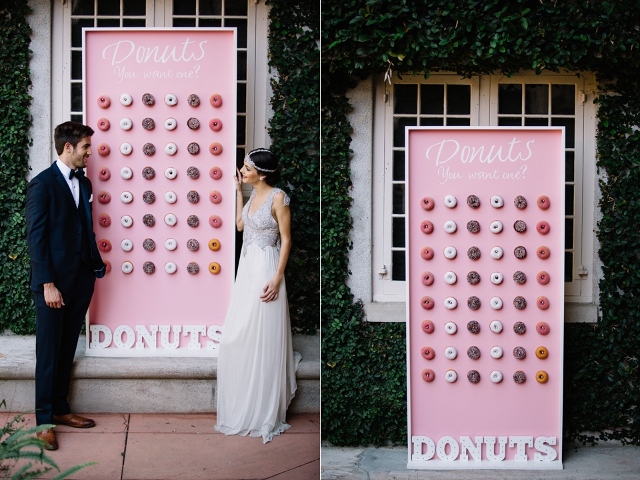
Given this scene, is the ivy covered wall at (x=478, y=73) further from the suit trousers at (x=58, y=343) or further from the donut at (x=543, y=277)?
the suit trousers at (x=58, y=343)

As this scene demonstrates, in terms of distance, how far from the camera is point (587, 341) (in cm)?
409

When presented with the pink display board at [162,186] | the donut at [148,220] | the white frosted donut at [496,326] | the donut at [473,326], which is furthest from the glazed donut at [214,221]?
the white frosted donut at [496,326]

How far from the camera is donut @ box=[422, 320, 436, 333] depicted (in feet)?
12.4

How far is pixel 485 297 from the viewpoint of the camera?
12.3 ft

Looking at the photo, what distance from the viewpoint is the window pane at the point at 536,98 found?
395 centimetres

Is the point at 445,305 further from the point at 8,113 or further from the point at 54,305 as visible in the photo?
the point at 8,113

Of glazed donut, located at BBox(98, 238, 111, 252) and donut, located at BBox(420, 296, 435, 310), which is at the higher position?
glazed donut, located at BBox(98, 238, 111, 252)

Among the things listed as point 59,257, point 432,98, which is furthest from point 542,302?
point 59,257

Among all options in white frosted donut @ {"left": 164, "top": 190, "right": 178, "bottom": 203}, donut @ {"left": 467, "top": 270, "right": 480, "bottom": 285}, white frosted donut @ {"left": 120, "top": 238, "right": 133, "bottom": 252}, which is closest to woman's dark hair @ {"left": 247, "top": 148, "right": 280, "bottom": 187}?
white frosted donut @ {"left": 164, "top": 190, "right": 178, "bottom": 203}

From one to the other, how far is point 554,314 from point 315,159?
5.39ft

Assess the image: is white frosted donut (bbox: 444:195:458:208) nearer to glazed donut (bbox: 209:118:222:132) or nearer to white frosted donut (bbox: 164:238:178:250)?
glazed donut (bbox: 209:118:222:132)

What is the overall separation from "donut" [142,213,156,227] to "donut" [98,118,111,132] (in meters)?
0.55

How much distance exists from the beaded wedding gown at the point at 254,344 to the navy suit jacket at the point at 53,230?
0.89 metres

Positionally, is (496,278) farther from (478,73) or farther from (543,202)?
(478,73)
